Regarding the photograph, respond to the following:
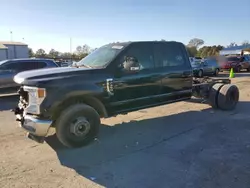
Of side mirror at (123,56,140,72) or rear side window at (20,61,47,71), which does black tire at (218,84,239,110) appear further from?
rear side window at (20,61,47,71)

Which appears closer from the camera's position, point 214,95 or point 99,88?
point 99,88

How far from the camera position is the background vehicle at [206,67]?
23.9 meters

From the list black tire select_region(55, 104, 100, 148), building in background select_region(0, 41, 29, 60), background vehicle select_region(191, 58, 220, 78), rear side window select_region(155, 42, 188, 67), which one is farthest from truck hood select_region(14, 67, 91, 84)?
building in background select_region(0, 41, 29, 60)

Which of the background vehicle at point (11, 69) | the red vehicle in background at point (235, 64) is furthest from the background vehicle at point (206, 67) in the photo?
the background vehicle at point (11, 69)

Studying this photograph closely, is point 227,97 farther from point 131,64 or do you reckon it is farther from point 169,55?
point 131,64

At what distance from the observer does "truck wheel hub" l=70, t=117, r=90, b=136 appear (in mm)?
5414

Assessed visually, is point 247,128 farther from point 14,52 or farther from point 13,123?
point 14,52

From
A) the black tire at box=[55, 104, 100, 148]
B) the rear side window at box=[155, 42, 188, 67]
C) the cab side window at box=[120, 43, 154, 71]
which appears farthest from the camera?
the rear side window at box=[155, 42, 188, 67]

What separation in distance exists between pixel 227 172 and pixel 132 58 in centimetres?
334

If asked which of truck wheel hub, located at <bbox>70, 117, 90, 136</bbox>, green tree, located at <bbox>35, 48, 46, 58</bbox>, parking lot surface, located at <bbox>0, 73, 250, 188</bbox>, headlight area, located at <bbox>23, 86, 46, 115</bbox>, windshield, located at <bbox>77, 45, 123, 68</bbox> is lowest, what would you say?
parking lot surface, located at <bbox>0, 73, 250, 188</bbox>

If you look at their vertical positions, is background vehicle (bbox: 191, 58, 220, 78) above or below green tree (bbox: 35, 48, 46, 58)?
below

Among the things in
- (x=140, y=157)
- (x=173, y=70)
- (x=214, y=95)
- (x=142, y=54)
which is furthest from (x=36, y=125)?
(x=214, y=95)

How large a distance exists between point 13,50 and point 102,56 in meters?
45.2

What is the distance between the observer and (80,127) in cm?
550
